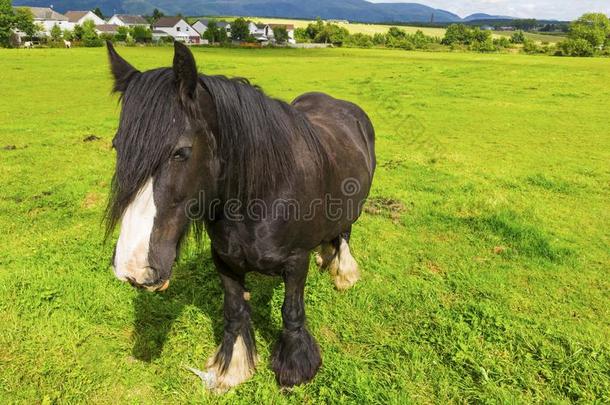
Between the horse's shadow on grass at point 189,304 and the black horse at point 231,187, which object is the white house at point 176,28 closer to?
the horse's shadow on grass at point 189,304

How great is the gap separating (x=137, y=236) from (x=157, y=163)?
0.35 metres

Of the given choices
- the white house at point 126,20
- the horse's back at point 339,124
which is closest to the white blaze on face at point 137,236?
the horse's back at point 339,124

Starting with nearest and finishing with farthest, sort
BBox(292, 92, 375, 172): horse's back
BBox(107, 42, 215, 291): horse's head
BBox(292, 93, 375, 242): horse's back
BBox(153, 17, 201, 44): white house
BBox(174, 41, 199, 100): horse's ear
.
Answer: BBox(174, 41, 199, 100): horse's ear → BBox(107, 42, 215, 291): horse's head → BBox(292, 93, 375, 242): horse's back → BBox(292, 92, 375, 172): horse's back → BBox(153, 17, 201, 44): white house

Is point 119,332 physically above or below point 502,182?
below

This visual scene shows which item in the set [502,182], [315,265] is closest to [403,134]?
[502,182]

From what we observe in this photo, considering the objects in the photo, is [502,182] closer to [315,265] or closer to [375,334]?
[315,265]

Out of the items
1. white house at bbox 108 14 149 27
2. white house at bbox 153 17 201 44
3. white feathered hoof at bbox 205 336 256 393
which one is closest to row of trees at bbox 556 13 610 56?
white feathered hoof at bbox 205 336 256 393

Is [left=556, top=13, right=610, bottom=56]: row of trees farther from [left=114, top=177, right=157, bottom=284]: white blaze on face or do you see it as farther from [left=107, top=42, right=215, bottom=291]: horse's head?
[left=114, top=177, right=157, bottom=284]: white blaze on face

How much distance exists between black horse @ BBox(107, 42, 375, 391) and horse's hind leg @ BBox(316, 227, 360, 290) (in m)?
0.62

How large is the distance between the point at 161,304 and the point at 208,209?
6.76 ft

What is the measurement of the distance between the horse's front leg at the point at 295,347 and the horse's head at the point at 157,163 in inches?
47.5

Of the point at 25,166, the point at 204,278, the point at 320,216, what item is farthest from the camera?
the point at 25,166

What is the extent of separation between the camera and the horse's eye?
1.80m

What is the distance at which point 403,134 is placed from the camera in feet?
36.9
